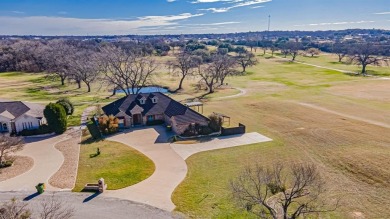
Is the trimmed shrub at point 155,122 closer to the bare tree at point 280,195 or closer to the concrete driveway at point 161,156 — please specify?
the concrete driveway at point 161,156

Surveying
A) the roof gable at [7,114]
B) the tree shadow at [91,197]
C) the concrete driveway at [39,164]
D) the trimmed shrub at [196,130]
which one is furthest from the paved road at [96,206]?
the roof gable at [7,114]

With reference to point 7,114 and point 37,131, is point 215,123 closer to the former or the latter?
point 37,131

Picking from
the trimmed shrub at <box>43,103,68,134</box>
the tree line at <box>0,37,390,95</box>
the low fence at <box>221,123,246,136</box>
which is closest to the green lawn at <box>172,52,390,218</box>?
the low fence at <box>221,123,246,136</box>

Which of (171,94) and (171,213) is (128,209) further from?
(171,94)

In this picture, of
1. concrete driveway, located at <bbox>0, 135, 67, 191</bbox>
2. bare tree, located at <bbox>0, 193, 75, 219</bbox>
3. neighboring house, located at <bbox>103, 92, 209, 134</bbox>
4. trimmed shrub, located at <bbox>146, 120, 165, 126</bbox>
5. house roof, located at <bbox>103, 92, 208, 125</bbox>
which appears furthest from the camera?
trimmed shrub, located at <bbox>146, 120, 165, 126</bbox>

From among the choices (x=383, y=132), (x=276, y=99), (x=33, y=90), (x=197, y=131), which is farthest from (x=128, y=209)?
(x=33, y=90)

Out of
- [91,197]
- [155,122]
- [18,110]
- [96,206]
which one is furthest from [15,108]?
[96,206]

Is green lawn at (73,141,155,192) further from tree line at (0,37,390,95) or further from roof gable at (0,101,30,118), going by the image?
tree line at (0,37,390,95)
